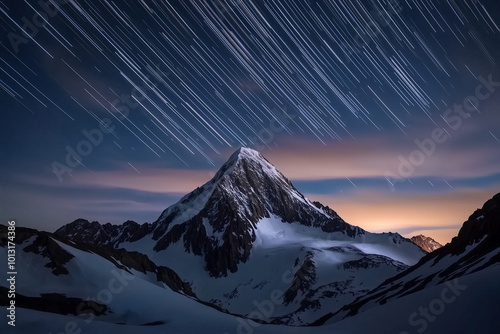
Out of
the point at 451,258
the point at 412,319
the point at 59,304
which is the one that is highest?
the point at 451,258

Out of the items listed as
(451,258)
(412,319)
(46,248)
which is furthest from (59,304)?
(451,258)

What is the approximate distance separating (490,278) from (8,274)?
5847 cm

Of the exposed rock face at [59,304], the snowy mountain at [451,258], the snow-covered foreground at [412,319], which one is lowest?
the exposed rock face at [59,304]

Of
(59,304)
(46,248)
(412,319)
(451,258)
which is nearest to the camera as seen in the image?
(412,319)

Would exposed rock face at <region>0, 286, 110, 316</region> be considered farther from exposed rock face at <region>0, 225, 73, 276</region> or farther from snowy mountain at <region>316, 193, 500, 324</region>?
snowy mountain at <region>316, 193, 500, 324</region>

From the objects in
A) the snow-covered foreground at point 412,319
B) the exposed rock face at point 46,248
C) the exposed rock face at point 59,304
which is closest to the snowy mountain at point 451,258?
the snow-covered foreground at point 412,319

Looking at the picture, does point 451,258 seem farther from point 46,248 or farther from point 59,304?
point 46,248

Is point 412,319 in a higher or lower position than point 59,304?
higher

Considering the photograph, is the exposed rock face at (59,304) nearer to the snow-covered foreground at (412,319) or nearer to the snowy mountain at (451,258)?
the snow-covered foreground at (412,319)

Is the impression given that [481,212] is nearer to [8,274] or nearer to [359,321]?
[359,321]

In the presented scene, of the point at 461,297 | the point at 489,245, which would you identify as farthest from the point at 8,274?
the point at 489,245

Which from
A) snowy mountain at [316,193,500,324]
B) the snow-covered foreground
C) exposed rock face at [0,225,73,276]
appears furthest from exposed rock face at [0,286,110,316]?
snowy mountain at [316,193,500,324]

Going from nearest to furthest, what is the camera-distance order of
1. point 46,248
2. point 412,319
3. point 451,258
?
1. point 412,319
2. point 46,248
3. point 451,258

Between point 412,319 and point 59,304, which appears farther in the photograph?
point 59,304
